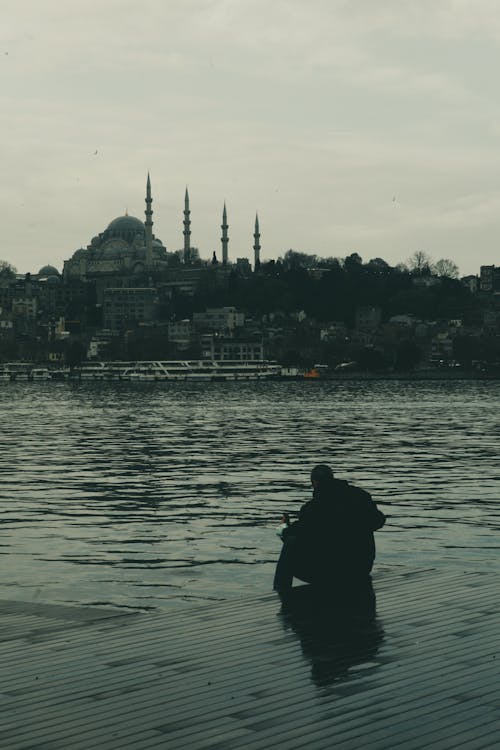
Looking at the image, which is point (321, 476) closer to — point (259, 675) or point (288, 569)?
point (288, 569)

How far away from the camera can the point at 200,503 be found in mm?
24953

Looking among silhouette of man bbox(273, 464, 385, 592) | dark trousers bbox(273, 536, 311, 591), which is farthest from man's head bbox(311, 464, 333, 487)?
dark trousers bbox(273, 536, 311, 591)

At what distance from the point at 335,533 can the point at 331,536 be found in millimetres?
43

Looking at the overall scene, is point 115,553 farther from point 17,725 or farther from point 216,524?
point 17,725

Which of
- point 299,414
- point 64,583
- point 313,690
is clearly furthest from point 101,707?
point 299,414

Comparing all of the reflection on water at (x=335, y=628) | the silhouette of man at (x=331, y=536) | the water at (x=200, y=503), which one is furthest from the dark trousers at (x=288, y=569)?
the water at (x=200, y=503)

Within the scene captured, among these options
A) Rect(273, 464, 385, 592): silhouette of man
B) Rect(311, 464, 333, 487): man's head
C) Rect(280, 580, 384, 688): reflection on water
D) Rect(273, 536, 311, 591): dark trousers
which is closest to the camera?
Rect(280, 580, 384, 688): reflection on water

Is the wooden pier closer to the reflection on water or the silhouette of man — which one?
the reflection on water

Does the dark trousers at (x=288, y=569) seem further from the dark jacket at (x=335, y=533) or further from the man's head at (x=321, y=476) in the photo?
the man's head at (x=321, y=476)

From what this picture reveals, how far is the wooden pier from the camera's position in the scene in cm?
704

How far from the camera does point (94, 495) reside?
1048 inches

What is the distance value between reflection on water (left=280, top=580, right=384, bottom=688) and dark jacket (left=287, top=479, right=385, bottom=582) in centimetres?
21

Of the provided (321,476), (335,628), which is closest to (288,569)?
(321,476)

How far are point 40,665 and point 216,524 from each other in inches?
489
